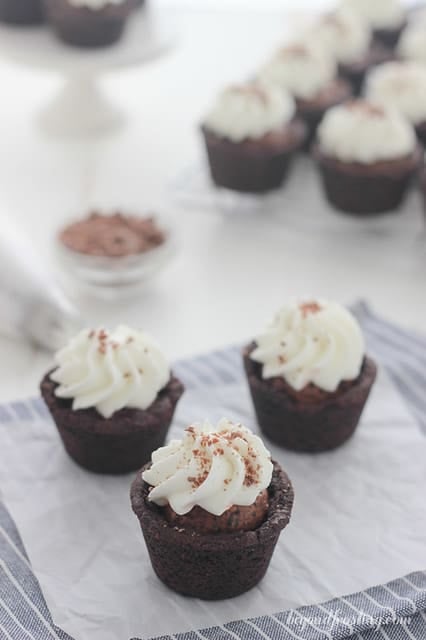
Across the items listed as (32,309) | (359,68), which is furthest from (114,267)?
(359,68)

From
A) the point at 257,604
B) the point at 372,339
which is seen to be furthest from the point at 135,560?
the point at 372,339

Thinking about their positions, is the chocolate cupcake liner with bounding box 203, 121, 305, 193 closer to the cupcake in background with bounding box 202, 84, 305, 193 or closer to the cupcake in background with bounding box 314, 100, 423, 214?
the cupcake in background with bounding box 202, 84, 305, 193

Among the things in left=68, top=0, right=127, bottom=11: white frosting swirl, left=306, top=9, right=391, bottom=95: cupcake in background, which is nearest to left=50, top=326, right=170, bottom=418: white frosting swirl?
left=68, top=0, right=127, bottom=11: white frosting swirl

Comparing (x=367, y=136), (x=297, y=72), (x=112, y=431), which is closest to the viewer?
(x=112, y=431)

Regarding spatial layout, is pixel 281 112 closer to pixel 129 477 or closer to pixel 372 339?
pixel 372 339

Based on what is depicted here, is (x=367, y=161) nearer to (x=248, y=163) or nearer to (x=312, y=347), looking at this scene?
(x=248, y=163)
